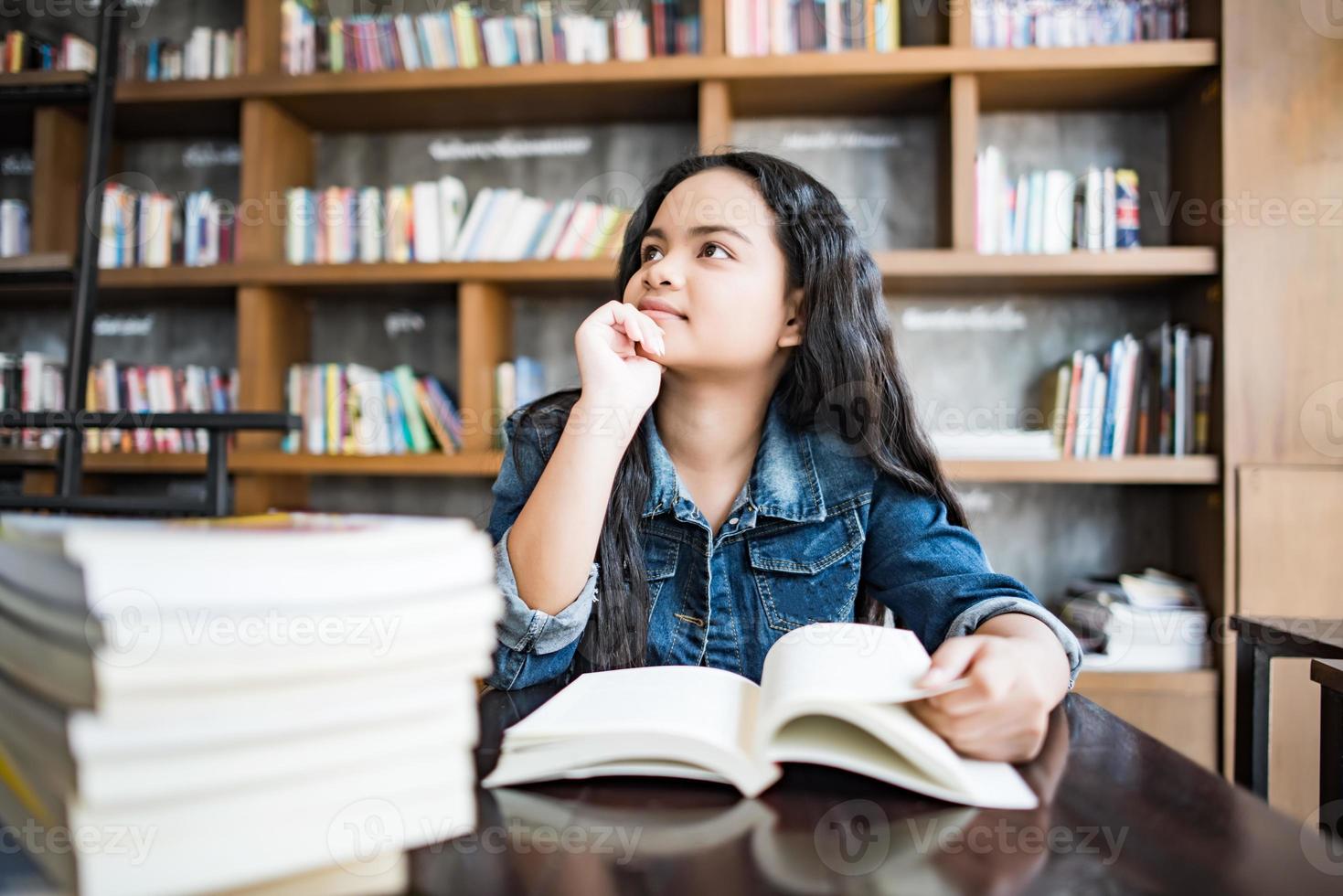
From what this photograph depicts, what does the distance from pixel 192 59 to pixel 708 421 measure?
2242 millimetres

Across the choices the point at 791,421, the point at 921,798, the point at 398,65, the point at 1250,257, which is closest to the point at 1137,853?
the point at 921,798

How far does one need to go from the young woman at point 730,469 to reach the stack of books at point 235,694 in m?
0.52

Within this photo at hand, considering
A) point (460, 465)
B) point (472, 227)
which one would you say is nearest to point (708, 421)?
point (460, 465)

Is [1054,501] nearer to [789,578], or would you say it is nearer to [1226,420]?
[1226,420]

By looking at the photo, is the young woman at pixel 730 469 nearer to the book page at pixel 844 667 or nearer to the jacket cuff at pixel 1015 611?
the jacket cuff at pixel 1015 611

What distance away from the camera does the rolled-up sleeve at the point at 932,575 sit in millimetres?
854

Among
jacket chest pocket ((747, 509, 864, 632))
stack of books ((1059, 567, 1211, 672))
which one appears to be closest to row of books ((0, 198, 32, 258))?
jacket chest pocket ((747, 509, 864, 632))

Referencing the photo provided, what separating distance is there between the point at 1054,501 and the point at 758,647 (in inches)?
69.3

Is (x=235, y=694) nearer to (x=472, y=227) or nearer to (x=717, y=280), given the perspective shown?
(x=717, y=280)

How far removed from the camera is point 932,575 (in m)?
1.03

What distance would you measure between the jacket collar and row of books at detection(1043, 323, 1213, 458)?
4.47ft

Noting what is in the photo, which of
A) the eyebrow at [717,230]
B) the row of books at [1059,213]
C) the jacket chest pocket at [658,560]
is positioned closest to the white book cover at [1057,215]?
the row of books at [1059,213]

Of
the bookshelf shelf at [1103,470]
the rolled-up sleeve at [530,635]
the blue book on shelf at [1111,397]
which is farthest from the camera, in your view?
the blue book on shelf at [1111,397]

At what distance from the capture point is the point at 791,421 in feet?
4.24
